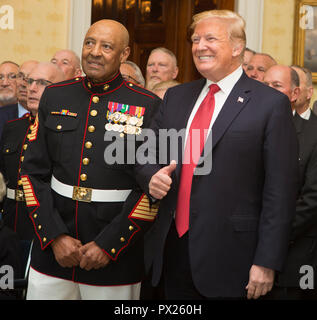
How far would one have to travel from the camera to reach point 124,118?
96.4 inches

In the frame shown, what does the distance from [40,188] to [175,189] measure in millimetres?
636

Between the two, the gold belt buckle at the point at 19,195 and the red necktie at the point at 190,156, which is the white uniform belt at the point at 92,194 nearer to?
the red necktie at the point at 190,156

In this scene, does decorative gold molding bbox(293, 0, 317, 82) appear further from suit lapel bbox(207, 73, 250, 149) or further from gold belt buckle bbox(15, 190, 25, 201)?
suit lapel bbox(207, 73, 250, 149)

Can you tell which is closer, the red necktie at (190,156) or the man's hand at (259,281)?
the man's hand at (259,281)

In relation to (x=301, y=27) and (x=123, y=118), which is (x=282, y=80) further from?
(x=301, y=27)

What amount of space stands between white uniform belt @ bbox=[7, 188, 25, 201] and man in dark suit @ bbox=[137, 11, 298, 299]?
1.25m

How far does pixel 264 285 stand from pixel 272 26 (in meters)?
3.89

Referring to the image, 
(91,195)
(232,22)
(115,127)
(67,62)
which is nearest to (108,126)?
(115,127)

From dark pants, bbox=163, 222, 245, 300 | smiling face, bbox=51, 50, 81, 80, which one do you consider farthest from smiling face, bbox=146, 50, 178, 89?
dark pants, bbox=163, 222, 245, 300

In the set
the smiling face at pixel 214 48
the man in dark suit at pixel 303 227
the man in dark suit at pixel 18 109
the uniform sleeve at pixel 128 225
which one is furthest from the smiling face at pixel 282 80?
the man in dark suit at pixel 18 109

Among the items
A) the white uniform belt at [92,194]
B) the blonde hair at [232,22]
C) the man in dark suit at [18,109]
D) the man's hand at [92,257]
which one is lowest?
the man's hand at [92,257]

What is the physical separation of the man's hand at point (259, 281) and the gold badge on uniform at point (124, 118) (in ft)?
2.62

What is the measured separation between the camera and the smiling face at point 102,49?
2.39 meters

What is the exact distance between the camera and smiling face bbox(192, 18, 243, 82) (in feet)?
6.91
